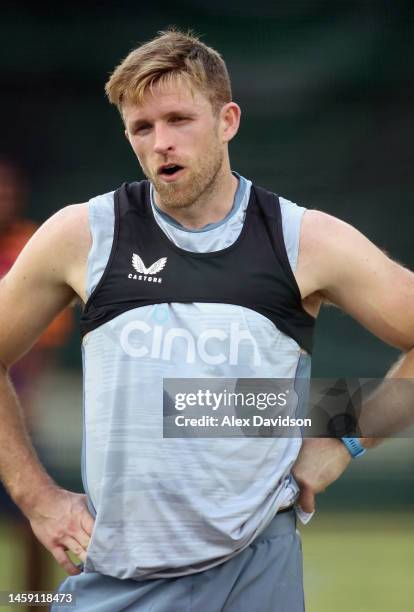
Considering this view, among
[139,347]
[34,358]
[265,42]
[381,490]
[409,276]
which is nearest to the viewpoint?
[139,347]

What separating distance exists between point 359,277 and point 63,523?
2.77ft

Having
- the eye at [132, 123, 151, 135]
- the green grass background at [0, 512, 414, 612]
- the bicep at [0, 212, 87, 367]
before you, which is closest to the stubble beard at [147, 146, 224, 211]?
the eye at [132, 123, 151, 135]

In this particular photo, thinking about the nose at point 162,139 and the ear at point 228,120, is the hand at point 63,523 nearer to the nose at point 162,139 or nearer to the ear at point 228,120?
the nose at point 162,139

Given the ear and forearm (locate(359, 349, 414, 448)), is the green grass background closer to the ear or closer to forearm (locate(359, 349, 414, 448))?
forearm (locate(359, 349, 414, 448))

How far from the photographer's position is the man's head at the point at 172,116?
2482 mm

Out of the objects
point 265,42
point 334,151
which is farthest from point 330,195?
point 265,42

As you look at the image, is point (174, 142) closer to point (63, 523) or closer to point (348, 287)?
point (348, 287)

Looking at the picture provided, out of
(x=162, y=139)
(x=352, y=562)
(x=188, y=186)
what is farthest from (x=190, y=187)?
(x=352, y=562)

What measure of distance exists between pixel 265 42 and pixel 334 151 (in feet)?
2.00

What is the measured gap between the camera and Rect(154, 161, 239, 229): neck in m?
2.54

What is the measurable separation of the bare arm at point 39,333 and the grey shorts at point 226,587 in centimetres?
10

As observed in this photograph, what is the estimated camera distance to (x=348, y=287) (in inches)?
99.0

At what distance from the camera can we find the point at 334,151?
5.43m

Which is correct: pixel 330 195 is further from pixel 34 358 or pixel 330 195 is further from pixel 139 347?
pixel 139 347
